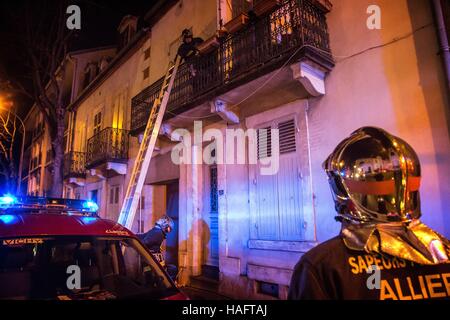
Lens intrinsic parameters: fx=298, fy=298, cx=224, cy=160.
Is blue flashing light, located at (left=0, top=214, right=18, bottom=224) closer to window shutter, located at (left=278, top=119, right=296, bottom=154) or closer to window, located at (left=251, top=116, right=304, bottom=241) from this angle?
window, located at (left=251, top=116, right=304, bottom=241)

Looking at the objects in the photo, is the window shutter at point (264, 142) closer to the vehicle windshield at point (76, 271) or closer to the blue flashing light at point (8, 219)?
the vehicle windshield at point (76, 271)

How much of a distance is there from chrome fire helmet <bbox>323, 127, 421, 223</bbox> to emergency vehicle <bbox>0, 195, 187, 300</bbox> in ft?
6.05

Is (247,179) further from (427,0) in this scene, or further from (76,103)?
(76,103)

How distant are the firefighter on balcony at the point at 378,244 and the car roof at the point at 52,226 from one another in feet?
7.50

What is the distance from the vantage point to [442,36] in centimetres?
432

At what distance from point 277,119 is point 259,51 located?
1.50 metres

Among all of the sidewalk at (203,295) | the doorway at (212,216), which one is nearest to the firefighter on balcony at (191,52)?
the doorway at (212,216)

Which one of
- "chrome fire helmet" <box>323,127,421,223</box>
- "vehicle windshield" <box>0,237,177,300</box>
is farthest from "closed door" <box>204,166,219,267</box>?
"chrome fire helmet" <box>323,127,421,223</box>

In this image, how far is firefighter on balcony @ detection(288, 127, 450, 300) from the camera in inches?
56.2

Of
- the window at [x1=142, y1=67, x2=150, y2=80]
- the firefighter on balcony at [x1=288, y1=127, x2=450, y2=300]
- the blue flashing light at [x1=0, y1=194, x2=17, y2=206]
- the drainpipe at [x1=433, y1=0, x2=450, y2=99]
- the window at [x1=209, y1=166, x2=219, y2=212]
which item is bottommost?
the firefighter on balcony at [x1=288, y1=127, x2=450, y2=300]

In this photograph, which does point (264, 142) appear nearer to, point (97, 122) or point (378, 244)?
point (378, 244)

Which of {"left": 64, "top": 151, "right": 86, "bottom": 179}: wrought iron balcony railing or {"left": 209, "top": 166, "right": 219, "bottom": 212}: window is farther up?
{"left": 64, "top": 151, "right": 86, "bottom": 179}: wrought iron balcony railing

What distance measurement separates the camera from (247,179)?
6.99m

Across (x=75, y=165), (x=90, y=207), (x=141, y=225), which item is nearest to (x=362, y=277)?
(x=90, y=207)
